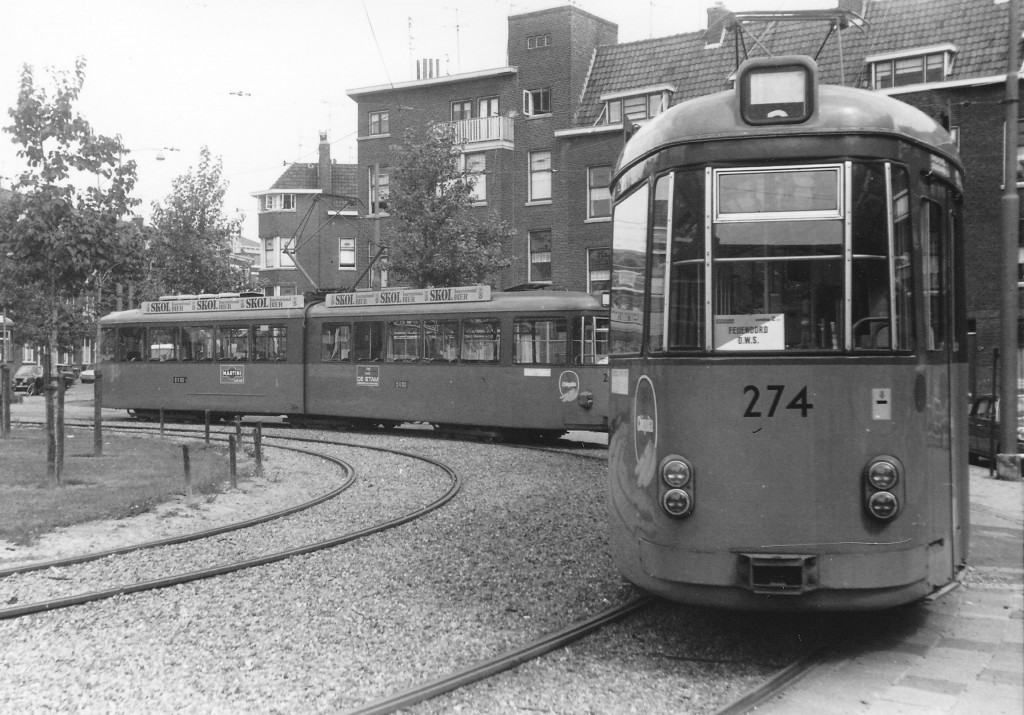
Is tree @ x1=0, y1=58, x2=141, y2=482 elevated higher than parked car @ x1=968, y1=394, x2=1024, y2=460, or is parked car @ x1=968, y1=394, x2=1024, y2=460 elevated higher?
tree @ x1=0, y1=58, x2=141, y2=482

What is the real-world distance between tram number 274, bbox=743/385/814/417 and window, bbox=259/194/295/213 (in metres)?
50.8

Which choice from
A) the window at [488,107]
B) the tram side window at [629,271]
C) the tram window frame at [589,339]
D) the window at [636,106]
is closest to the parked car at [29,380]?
the window at [488,107]

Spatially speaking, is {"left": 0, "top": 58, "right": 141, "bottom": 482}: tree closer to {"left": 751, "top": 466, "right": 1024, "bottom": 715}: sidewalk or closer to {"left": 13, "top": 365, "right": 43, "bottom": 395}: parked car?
{"left": 751, "top": 466, "right": 1024, "bottom": 715}: sidewalk

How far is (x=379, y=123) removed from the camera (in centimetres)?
4256

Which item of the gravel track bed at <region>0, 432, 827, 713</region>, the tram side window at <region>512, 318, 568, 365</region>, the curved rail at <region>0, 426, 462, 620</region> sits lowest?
the gravel track bed at <region>0, 432, 827, 713</region>

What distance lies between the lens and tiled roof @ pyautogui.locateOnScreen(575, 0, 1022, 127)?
30.6 m

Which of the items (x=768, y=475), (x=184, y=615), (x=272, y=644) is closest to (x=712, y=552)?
(x=768, y=475)

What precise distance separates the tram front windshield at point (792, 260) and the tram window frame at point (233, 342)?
1932cm

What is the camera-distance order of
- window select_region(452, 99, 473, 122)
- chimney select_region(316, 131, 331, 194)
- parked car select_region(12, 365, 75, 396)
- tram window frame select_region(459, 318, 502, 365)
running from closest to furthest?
tram window frame select_region(459, 318, 502, 365) → window select_region(452, 99, 473, 122) → parked car select_region(12, 365, 75, 396) → chimney select_region(316, 131, 331, 194)

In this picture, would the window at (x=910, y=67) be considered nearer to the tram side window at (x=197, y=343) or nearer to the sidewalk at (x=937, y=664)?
the tram side window at (x=197, y=343)

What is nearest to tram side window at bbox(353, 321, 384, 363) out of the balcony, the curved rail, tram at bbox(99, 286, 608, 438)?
tram at bbox(99, 286, 608, 438)

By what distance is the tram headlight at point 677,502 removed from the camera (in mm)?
5328

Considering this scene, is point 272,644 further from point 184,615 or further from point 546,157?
point 546,157

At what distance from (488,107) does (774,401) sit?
35.6m
